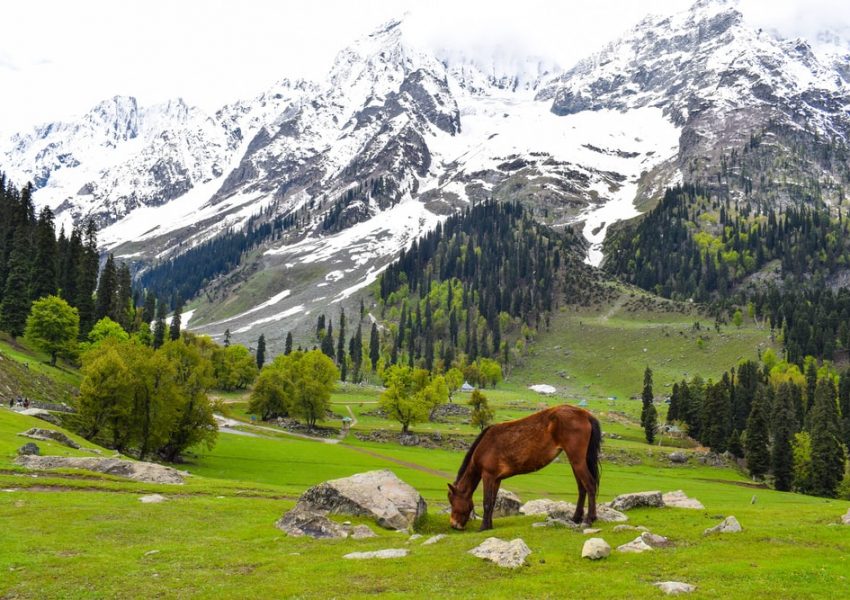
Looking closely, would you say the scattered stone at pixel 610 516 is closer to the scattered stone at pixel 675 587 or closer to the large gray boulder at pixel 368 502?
the large gray boulder at pixel 368 502

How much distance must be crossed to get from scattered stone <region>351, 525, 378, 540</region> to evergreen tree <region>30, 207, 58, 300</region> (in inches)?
4338

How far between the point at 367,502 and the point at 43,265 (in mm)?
112780

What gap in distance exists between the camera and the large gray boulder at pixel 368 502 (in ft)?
83.5

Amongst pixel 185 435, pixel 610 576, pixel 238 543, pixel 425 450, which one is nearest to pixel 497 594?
pixel 610 576

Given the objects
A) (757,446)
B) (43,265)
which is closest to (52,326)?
(43,265)

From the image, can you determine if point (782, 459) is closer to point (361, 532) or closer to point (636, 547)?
point (636, 547)

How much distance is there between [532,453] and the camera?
74.9ft

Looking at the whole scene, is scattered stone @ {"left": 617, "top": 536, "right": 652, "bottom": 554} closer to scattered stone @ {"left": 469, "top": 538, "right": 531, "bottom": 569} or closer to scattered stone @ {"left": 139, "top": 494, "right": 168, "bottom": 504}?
scattered stone @ {"left": 469, "top": 538, "right": 531, "bottom": 569}

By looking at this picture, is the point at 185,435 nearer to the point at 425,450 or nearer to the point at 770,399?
the point at 425,450

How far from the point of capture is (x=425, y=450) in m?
104

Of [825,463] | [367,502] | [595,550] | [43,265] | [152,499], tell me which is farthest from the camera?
[43,265]

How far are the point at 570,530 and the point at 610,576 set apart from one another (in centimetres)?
608

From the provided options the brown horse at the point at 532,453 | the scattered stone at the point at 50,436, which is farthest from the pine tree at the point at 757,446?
the scattered stone at the point at 50,436

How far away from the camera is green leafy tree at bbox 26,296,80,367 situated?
307 feet
